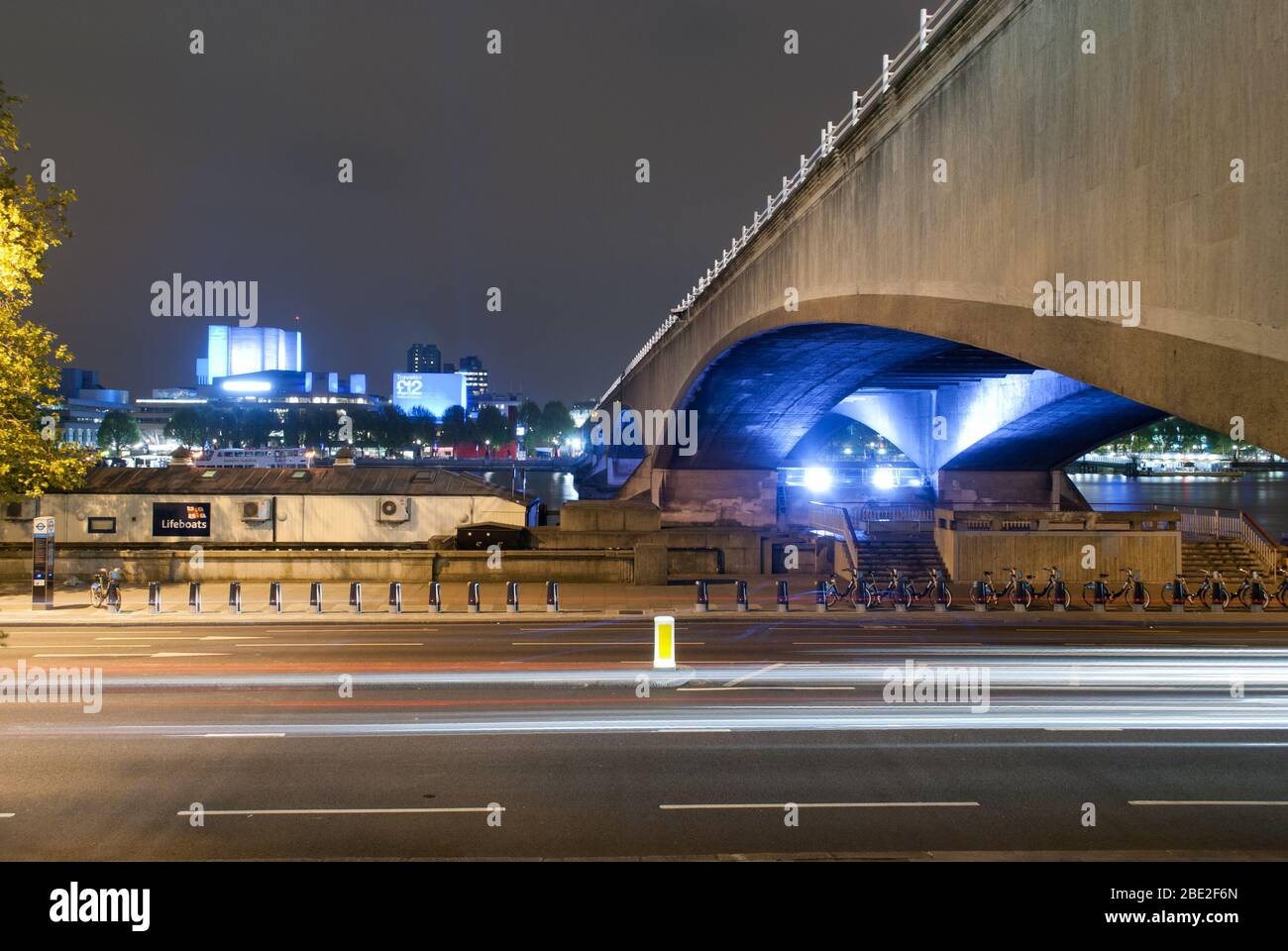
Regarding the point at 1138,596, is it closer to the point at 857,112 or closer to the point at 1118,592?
the point at 1118,592

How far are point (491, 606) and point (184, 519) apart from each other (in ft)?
46.8

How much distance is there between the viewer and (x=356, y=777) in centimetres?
945

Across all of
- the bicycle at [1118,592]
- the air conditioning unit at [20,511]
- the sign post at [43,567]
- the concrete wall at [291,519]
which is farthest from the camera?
the concrete wall at [291,519]

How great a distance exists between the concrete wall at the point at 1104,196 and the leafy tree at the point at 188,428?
17691 cm

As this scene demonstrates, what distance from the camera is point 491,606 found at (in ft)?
79.6

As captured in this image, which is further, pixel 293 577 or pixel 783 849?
pixel 293 577

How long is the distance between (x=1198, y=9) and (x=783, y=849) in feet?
29.1

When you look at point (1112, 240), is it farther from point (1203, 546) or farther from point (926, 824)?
point (1203, 546)

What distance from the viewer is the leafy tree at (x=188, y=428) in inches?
6732

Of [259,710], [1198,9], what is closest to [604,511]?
[259,710]

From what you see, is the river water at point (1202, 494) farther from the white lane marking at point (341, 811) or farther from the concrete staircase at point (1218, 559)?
the white lane marking at point (341, 811)

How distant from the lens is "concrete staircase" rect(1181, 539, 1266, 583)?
28.0m

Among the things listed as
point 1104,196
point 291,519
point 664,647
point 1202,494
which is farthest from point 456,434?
point 1104,196

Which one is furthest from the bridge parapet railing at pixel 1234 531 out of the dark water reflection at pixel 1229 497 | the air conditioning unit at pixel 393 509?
the air conditioning unit at pixel 393 509
